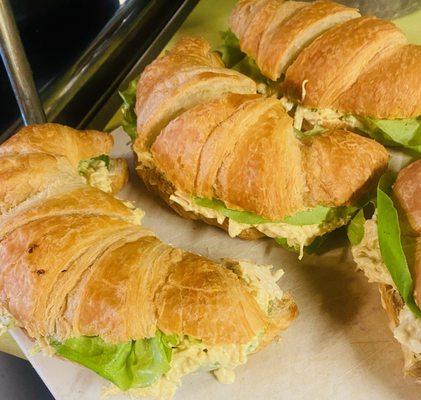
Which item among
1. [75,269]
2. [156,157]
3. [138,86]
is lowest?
[75,269]

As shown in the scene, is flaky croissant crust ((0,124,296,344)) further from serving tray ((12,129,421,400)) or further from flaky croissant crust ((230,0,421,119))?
flaky croissant crust ((230,0,421,119))

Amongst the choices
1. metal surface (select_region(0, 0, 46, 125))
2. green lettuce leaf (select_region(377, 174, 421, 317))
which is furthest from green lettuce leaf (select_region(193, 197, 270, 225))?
metal surface (select_region(0, 0, 46, 125))

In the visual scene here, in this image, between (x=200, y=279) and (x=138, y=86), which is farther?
(x=138, y=86)

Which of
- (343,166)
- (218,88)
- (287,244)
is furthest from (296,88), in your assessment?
(287,244)

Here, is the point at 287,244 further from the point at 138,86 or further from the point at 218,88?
the point at 138,86

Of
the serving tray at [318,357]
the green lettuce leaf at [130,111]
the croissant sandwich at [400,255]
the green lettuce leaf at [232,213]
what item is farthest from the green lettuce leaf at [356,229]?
the green lettuce leaf at [130,111]
